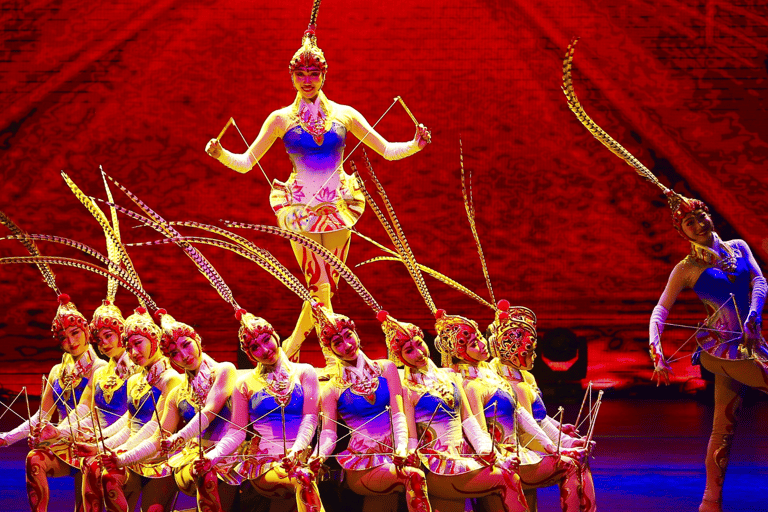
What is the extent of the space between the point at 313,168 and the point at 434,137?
2.55 metres

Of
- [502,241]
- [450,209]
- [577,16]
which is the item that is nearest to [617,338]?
[502,241]

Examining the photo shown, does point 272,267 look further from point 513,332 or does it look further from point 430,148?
point 430,148

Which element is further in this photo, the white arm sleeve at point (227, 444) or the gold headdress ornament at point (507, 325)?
the gold headdress ornament at point (507, 325)

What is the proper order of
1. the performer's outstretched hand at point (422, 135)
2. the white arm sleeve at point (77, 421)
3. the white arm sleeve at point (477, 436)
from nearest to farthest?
1. the white arm sleeve at point (477, 436)
2. the white arm sleeve at point (77, 421)
3. the performer's outstretched hand at point (422, 135)

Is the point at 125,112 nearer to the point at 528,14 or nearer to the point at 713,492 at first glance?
the point at 528,14

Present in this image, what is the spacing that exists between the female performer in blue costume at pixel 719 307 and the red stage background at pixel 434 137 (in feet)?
8.84

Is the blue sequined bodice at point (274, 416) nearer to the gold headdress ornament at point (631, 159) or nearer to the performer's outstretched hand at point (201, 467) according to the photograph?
the performer's outstretched hand at point (201, 467)

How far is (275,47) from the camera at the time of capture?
255 inches

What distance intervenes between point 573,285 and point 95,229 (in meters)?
3.29

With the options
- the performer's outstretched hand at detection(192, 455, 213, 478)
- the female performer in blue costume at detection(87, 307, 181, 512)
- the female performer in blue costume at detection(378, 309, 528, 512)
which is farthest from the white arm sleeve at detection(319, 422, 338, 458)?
the female performer in blue costume at detection(87, 307, 181, 512)

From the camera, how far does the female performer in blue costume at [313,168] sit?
4.06 m

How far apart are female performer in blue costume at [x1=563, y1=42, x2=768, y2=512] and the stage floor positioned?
285 mm

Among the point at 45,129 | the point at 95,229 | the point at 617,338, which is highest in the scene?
the point at 45,129

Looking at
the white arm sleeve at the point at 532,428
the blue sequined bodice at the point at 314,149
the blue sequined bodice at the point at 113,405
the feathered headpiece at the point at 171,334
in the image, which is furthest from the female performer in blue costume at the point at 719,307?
the blue sequined bodice at the point at 113,405
